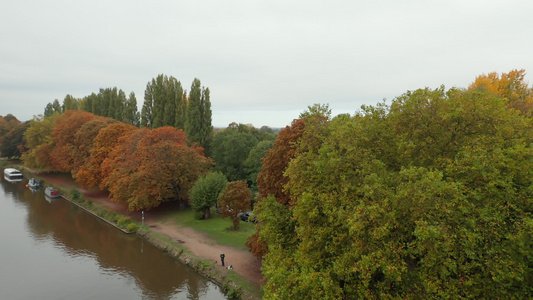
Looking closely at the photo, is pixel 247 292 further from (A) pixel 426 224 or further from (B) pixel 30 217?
(B) pixel 30 217

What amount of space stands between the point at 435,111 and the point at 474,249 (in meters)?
6.23

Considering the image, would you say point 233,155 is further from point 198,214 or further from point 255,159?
point 198,214

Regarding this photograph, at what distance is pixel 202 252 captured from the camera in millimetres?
26938

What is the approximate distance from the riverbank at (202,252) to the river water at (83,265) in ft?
2.23

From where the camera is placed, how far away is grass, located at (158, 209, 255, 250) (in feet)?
96.5

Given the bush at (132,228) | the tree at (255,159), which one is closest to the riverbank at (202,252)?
the bush at (132,228)

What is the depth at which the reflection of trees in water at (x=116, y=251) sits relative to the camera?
22469mm

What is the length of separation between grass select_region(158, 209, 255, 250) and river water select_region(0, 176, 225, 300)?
4975 millimetres

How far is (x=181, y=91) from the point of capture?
190 feet

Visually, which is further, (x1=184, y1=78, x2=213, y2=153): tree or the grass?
(x1=184, y1=78, x2=213, y2=153): tree

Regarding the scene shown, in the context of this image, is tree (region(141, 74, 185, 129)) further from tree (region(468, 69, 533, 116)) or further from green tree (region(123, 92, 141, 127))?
tree (region(468, 69, 533, 116))

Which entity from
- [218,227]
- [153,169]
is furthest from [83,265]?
[153,169]

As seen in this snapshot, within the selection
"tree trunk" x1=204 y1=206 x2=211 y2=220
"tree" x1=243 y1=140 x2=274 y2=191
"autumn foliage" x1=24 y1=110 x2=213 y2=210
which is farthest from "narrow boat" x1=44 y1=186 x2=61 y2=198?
"tree" x1=243 y1=140 x2=274 y2=191

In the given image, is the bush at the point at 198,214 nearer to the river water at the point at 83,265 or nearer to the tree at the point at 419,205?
the river water at the point at 83,265
